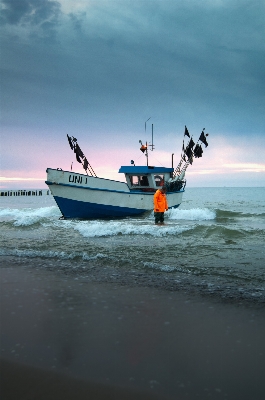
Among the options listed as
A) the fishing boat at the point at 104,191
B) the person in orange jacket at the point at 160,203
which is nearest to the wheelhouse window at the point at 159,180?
the fishing boat at the point at 104,191

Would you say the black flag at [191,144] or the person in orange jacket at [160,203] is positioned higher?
the black flag at [191,144]

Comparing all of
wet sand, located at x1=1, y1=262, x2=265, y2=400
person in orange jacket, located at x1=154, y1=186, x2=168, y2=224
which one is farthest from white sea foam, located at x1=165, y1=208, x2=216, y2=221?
wet sand, located at x1=1, y1=262, x2=265, y2=400

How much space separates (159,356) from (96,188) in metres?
14.9

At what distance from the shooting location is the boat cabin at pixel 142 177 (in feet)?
66.1

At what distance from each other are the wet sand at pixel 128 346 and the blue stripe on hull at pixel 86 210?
1275cm

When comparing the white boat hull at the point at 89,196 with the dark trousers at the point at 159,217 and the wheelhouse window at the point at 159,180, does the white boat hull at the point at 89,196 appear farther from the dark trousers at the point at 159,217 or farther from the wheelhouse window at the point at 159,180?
the dark trousers at the point at 159,217

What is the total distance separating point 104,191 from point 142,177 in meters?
3.46

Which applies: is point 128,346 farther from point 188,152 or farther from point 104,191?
point 188,152

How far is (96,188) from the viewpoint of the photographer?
17.5m

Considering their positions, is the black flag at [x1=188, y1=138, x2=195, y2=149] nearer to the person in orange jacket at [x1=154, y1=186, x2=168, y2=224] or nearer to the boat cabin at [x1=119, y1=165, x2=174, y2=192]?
the boat cabin at [x1=119, y1=165, x2=174, y2=192]

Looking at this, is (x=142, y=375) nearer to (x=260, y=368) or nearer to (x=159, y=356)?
(x=159, y=356)

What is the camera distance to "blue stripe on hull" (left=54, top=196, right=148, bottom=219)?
17500mm

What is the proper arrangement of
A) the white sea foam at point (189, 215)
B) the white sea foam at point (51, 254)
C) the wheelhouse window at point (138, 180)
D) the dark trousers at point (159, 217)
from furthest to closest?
1. the wheelhouse window at point (138, 180)
2. the white sea foam at point (189, 215)
3. the dark trousers at point (159, 217)
4. the white sea foam at point (51, 254)

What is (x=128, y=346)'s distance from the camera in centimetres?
314
